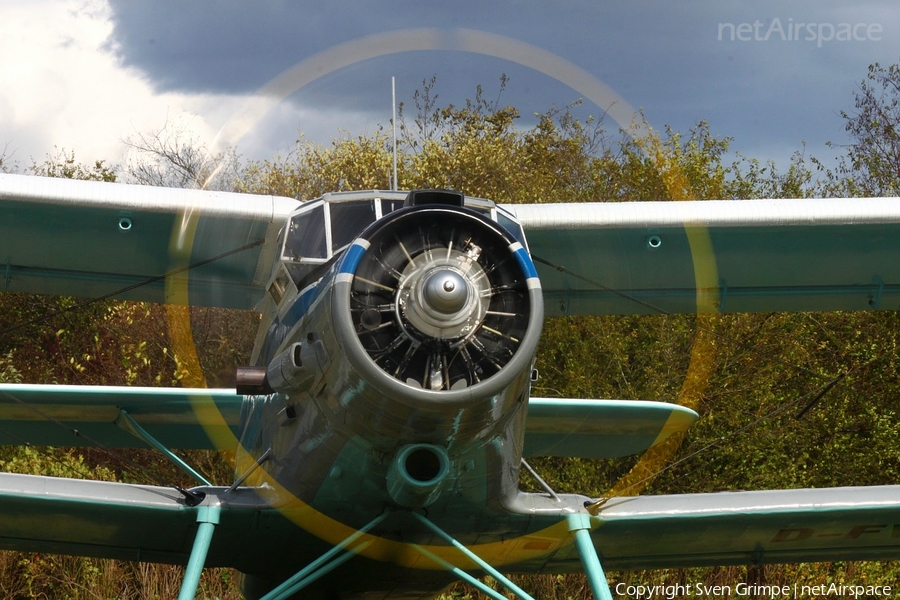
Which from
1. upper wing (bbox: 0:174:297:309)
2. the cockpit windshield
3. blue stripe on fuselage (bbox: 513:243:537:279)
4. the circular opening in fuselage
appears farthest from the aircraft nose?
upper wing (bbox: 0:174:297:309)

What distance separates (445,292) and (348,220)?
4.86 feet

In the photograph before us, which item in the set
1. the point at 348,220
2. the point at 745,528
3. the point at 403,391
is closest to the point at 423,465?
the point at 403,391

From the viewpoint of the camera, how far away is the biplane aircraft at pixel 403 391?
15.7 ft

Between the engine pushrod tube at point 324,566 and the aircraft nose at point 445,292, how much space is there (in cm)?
166

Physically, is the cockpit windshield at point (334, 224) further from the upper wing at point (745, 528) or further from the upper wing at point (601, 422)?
the upper wing at point (601, 422)

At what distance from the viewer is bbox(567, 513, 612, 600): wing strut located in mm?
5773

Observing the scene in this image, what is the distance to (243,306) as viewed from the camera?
8930mm

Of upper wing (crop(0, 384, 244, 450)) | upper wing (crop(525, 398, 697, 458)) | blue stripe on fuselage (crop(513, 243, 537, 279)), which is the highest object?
upper wing (crop(525, 398, 697, 458))

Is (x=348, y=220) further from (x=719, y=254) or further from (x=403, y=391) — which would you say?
(x=719, y=254)

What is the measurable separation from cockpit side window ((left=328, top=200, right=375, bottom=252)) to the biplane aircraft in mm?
15

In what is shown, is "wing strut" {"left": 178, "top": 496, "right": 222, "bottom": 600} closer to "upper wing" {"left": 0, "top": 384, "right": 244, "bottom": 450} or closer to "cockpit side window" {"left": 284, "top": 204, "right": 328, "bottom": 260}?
"cockpit side window" {"left": 284, "top": 204, "right": 328, "bottom": 260}

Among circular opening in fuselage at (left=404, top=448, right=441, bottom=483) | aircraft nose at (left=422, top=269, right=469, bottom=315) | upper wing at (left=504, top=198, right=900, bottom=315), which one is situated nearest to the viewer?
aircraft nose at (left=422, top=269, right=469, bottom=315)

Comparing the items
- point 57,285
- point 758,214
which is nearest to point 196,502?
point 57,285

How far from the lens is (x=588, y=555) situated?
613 centimetres
